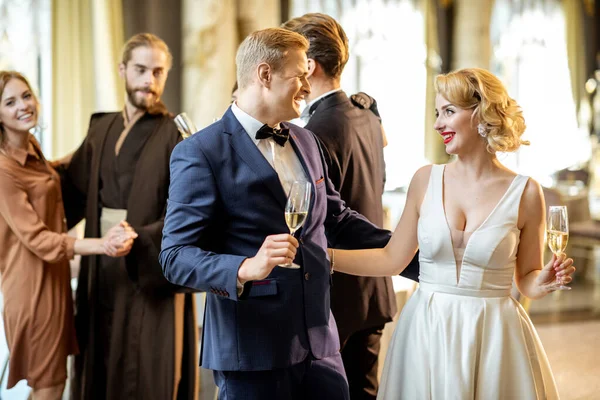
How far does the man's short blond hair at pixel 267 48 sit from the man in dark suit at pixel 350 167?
628mm

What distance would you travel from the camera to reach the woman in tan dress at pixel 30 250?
3182 millimetres

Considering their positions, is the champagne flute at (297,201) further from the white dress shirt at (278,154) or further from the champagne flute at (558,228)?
the champagne flute at (558,228)

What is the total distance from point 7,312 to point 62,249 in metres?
0.37

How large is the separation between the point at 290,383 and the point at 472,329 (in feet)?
1.90

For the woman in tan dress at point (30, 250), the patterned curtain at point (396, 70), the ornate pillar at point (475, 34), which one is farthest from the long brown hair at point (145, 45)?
the ornate pillar at point (475, 34)

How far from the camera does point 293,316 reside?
2092 mm

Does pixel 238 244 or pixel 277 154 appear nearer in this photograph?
pixel 238 244

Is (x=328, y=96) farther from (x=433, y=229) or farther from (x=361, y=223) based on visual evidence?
(x=433, y=229)

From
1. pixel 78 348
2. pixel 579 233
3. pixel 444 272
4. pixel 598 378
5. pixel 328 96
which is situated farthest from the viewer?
pixel 579 233

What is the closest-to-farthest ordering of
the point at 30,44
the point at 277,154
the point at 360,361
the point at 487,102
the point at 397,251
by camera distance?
1. the point at 277,154
2. the point at 487,102
3. the point at 397,251
4. the point at 360,361
5. the point at 30,44

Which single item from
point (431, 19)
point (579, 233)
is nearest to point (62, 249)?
point (579, 233)

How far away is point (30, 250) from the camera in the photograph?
3260mm

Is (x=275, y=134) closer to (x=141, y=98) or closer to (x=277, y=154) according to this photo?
(x=277, y=154)

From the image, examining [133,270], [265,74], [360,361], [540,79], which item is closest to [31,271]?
[133,270]
